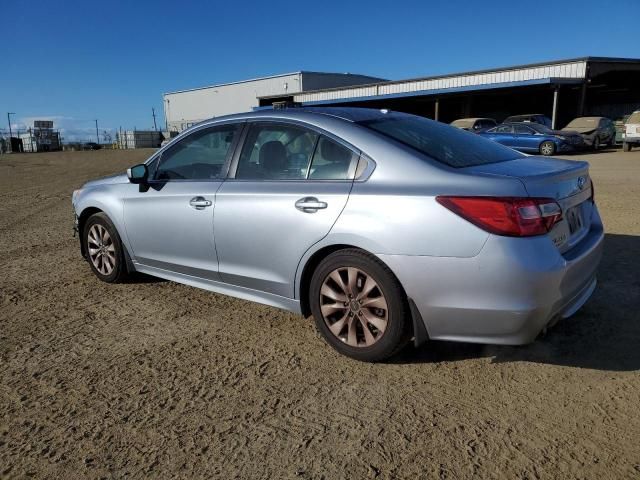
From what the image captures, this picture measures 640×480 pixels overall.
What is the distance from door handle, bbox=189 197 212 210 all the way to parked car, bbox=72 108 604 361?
0.02m

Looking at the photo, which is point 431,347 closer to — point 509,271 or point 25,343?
point 509,271

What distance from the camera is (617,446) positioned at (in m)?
2.38

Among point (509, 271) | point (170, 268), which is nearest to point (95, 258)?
point (170, 268)

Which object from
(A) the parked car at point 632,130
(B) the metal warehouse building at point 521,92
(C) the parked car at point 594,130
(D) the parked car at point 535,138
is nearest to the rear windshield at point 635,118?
(A) the parked car at point 632,130

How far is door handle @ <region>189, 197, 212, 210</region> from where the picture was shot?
387 cm

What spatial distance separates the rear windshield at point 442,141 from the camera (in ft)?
10.7

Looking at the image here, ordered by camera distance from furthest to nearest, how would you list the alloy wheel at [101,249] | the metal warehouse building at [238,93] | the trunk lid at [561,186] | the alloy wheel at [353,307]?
1. the metal warehouse building at [238,93]
2. the alloy wheel at [101,249]
3. the alloy wheel at [353,307]
4. the trunk lid at [561,186]

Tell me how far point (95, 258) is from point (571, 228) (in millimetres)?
4179

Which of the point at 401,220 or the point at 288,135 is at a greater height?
the point at 288,135

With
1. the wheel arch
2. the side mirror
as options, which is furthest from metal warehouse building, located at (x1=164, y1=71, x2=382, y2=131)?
the wheel arch

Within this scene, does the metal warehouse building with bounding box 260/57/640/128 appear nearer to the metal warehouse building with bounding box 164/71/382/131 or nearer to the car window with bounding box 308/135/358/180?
the metal warehouse building with bounding box 164/71/382/131

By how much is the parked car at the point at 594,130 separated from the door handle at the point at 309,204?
22.2m

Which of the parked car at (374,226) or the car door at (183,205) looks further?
the car door at (183,205)

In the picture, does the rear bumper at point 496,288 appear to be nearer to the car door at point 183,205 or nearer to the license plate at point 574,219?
the license plate at point 574,219
